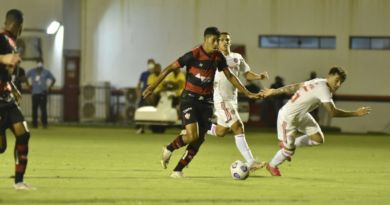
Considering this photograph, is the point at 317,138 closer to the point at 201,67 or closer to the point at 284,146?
the point at 284,146

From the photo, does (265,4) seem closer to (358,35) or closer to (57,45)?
(358,35)

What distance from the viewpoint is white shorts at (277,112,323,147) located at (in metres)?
14.7

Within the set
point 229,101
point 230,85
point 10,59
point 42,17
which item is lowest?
point 229,101

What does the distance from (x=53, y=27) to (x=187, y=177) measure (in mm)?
23061

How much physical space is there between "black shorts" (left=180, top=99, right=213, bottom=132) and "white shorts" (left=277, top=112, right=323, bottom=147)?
126 cm

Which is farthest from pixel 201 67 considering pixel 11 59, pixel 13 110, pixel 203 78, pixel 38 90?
pixel 38 90

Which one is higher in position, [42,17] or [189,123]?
[42,17]

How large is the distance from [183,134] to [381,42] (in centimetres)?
2259

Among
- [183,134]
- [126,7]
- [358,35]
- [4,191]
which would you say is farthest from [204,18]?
[4,191]

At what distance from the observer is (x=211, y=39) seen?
13.8m

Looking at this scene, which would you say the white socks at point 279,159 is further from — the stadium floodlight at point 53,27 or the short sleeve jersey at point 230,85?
the stadium floodlight at point 53,27

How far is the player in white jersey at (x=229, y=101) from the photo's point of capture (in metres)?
14.9

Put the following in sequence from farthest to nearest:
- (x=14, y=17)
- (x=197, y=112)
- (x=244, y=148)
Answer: (x=244, y=148) → (x=197, y=112) → (x=14, y=17)

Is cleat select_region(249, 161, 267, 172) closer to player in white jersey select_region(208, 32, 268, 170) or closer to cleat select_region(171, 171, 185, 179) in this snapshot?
player in white jersey select_region(208, 32, 268, 170)
